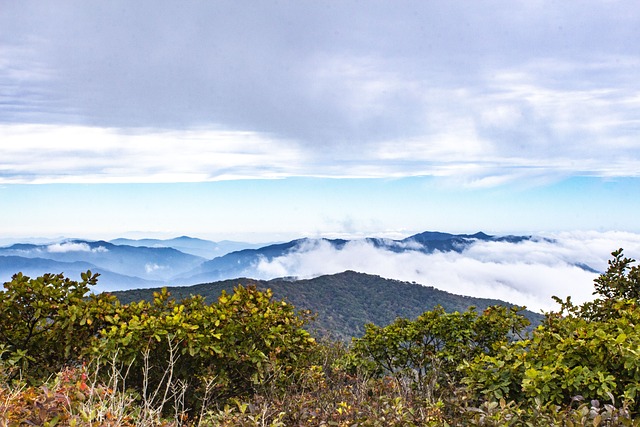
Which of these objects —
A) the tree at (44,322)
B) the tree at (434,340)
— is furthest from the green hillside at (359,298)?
the tree at (44,322)

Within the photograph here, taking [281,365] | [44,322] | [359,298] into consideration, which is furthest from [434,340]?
[359,298]

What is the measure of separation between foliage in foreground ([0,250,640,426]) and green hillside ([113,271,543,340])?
3368 cm

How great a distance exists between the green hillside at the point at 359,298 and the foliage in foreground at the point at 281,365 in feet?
111

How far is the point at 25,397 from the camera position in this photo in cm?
410

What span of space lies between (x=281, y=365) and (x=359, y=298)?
157 feet

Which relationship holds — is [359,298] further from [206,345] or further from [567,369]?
[567,369]

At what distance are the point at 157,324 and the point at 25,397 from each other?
216 cm

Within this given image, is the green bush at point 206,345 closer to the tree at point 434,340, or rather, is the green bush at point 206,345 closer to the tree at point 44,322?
the tree at point 44,322

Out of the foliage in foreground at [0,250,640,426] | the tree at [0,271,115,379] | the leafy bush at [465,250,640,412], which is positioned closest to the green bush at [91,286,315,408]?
the foliage in foreground at [0,250,640,426]

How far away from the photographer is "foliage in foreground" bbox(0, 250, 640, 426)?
4.26m

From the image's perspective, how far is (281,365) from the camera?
6.49m

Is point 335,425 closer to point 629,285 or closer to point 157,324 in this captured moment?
point 157,324

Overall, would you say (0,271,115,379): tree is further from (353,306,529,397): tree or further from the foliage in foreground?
(353,306,529,397): tree

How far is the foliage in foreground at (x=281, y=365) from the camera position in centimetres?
426
